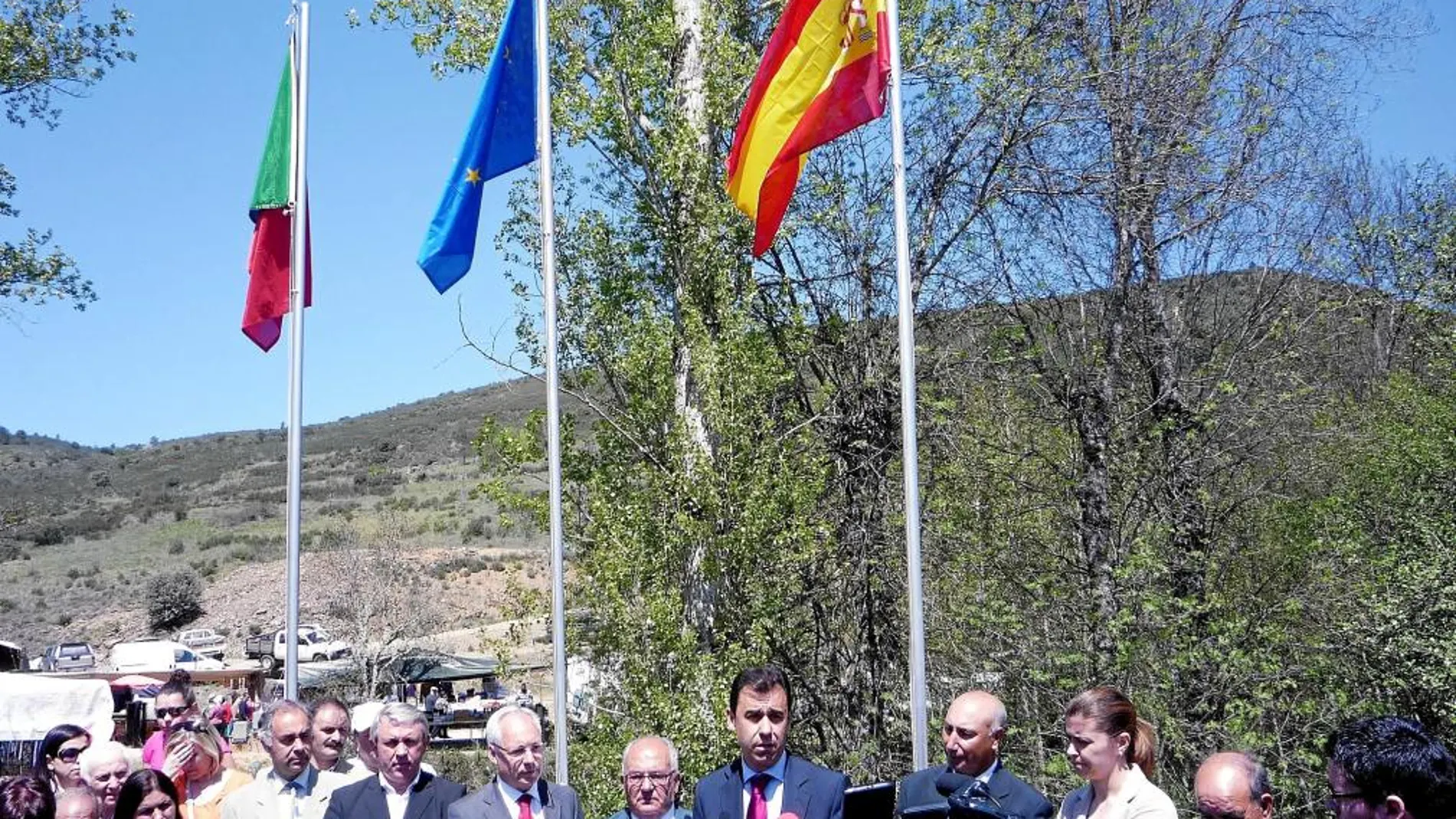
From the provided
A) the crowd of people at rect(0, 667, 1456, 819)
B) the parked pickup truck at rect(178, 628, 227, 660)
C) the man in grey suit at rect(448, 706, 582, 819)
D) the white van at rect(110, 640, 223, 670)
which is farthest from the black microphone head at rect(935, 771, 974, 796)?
the parked pickup truck at rect(178, 628, 227, 660)

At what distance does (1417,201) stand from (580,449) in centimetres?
1223

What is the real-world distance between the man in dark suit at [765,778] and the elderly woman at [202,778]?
2.78m

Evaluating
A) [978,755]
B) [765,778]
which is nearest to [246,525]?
[765,778]

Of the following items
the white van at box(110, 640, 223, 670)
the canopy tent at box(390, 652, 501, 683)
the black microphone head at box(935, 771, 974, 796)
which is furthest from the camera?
the white van at box(110, 640, 223, 670)

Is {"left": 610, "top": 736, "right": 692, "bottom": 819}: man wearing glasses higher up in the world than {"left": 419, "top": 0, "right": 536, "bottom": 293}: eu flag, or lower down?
lower down

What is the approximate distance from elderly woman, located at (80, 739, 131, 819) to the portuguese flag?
526cm

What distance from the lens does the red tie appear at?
6.20 meters

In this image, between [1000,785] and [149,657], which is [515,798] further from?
[149,657]

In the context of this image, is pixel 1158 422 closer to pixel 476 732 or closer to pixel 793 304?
pixel 793 304

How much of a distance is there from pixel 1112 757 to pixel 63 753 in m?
5.54

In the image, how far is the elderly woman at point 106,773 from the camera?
22.0ft

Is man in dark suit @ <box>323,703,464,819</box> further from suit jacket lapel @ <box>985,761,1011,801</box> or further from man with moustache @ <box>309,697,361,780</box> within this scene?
suit jacket lapel @ <box>985,761,1011,801</box>

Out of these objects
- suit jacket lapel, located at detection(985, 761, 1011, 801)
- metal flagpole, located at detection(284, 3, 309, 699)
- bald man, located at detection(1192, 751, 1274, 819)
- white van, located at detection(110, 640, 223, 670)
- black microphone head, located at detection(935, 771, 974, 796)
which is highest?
metal flagpole, located at detection(284, 3, 309, 699)

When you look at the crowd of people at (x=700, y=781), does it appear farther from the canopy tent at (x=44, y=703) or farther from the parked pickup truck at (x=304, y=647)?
the parked pickup truck at (x=304, y=647)
